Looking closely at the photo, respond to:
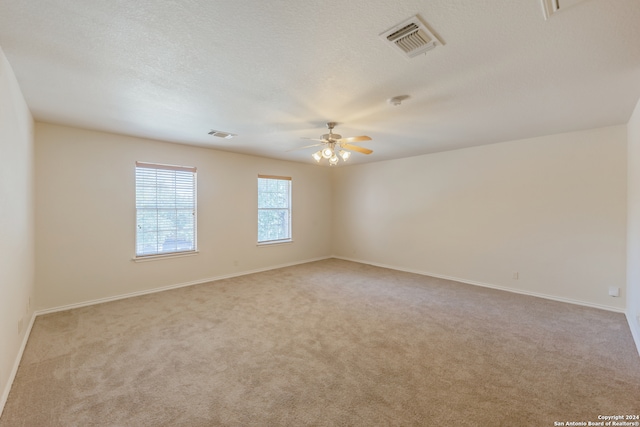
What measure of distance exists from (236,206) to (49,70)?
3.39m

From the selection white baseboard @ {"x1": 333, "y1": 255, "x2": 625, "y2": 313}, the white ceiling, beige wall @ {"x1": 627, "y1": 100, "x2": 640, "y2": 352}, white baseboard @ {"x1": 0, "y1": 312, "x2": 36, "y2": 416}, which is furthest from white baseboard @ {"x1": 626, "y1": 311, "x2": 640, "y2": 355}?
white baseboard @ {"x1": 0, "y1": 312, "x2": 36, "y2": 416}

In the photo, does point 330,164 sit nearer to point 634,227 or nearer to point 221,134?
point 221,134

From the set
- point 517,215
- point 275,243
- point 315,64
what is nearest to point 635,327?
point 517,215

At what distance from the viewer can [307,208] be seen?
670 cm

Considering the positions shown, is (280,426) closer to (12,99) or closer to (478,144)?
(12,99)

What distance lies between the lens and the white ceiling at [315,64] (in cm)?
152

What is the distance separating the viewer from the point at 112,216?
3.98m

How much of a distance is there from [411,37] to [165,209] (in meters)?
4.31

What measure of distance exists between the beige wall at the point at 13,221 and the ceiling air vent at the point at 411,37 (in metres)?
2.66

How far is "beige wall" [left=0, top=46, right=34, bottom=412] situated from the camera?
1.96 m

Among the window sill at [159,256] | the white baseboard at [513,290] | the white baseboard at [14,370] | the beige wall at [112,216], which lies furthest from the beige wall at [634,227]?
the window sill at [159,256]

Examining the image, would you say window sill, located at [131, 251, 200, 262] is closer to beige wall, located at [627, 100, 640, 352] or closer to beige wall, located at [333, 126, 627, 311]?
beige wall, located at [333, 126, 627, 311]

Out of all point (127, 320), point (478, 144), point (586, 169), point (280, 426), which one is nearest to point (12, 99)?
point (127, 320)

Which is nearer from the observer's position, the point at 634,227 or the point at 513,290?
the point at 634,227
